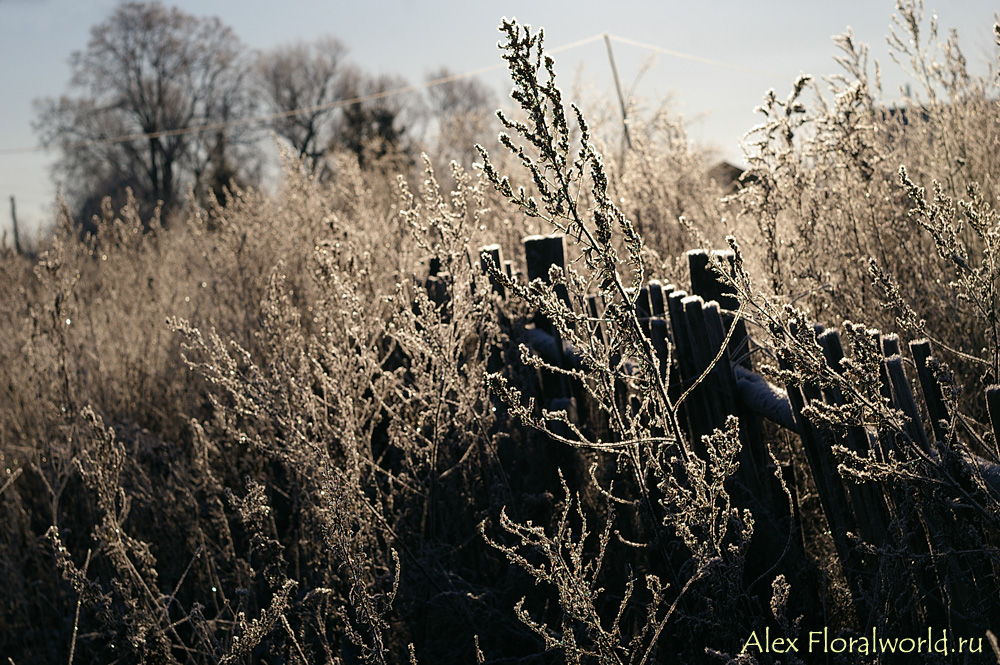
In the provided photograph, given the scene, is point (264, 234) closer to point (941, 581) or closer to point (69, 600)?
point (69, 600)

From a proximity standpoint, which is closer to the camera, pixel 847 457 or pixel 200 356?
pixel 847 457

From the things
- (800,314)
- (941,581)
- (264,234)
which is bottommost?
(941,581)

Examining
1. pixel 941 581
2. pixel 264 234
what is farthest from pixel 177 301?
pixel 941 581

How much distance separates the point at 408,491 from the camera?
9.58 feet

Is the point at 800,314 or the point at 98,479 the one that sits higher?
the point at 800,314

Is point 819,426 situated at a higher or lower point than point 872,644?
higher

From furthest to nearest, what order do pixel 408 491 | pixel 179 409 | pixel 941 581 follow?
pixel 179 409
pixel 408 491
pixel 941 581

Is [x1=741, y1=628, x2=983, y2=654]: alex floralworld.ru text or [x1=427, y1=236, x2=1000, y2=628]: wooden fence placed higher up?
[x1=427, y1=236, x2=1000, y2=628]: wooden fence

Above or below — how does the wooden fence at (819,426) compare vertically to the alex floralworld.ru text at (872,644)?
above

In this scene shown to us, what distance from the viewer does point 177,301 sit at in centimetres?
540

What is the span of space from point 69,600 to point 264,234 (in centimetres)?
285

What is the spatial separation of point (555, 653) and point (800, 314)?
51.3 inches

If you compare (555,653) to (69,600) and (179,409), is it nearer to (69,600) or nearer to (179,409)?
(69,600)

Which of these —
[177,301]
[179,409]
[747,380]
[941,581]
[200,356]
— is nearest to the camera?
[941,581]
